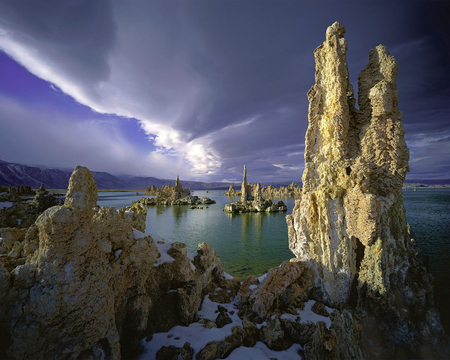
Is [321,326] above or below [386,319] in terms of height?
above

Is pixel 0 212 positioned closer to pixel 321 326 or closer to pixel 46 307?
pixel 46 307

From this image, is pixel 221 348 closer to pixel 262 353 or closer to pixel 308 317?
pixel 262 353

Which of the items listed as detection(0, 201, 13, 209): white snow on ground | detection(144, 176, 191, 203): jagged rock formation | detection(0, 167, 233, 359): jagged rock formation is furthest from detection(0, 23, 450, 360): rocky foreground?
detection(144, 176, 191, 203): jagged rock formation

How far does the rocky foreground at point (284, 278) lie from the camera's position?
483 cm

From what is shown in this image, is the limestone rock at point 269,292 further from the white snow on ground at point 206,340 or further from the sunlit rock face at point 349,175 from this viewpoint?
the sunlit rock face at point 349,175

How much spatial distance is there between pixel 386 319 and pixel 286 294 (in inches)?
141

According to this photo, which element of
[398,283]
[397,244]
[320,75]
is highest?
[320,75]

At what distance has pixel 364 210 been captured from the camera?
8.17 m

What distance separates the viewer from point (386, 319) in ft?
25.2

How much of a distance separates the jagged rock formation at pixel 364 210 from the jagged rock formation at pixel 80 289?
6687 millimetres

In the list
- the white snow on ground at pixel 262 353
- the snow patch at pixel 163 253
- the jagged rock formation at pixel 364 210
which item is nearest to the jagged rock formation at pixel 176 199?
the snow patch at pixel 163 253

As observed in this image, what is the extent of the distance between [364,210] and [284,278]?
14.8 ft

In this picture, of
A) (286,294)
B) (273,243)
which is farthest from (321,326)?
(273,243)

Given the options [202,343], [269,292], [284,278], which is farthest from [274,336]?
[284,278]
